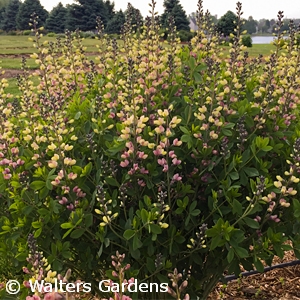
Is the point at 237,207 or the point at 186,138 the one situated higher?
the point at 186,138

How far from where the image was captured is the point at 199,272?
2760 mm

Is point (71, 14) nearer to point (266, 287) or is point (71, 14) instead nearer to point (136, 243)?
point (266, 287)

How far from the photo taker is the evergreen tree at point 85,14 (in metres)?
49.3

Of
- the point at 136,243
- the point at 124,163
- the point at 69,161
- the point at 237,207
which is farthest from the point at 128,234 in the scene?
the point at 237,207

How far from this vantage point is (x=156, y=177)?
2422 millimetres

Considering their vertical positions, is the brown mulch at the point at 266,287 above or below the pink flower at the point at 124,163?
below

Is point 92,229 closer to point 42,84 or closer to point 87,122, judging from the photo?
point 87,122

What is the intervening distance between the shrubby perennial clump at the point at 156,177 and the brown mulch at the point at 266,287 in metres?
0.85

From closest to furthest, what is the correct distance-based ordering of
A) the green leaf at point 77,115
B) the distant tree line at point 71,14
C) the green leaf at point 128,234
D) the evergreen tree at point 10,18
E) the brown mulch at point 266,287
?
the green leaf at point 128,234, the green leaf at point 77,115, the brown mulch at point 266,287, the distant tree line at point 71,14, the evergreen tree at point 10,18

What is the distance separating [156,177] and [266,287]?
6.44 feet

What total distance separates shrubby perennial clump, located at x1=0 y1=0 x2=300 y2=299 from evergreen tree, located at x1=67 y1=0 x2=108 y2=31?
4903 centimetres

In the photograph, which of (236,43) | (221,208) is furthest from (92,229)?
(236,43)

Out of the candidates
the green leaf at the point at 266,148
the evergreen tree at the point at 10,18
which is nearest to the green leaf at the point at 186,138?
the green leaf at the point at 266,148

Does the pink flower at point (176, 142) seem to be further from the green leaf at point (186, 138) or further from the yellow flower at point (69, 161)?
the yellow flower at point (69, 161)
